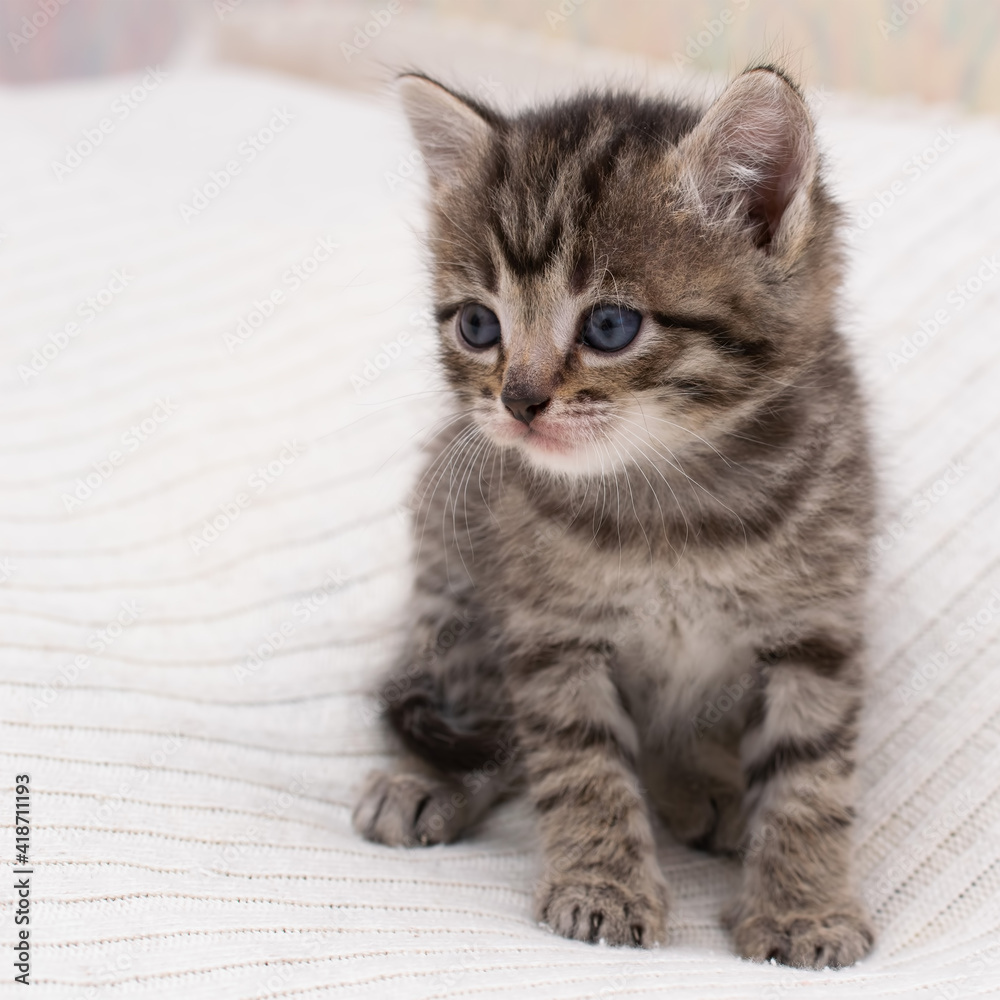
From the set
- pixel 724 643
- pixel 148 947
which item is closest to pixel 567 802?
pixel 724 643

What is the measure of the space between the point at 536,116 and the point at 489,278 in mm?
260

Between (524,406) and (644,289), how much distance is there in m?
0.17

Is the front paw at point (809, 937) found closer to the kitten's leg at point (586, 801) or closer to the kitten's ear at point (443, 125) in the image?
the kitten's leg at point (586, 801)

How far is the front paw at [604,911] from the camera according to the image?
121 centimetres

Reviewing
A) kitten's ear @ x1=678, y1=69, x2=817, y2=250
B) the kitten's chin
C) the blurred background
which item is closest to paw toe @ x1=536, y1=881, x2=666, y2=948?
the kitten's chin

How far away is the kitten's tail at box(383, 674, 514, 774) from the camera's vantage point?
1523 mm

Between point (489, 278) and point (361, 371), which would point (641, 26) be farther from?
point (489, 278)

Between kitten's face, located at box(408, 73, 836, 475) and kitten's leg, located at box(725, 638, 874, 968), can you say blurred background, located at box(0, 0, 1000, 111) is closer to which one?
kitten's face, located at box(408, 73, 836, 475)

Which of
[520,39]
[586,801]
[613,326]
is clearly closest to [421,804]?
[586,801]

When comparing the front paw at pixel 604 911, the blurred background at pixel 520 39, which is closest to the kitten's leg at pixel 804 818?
the front paw at pixel 604 911

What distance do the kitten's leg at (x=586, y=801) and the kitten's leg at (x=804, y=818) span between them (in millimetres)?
121

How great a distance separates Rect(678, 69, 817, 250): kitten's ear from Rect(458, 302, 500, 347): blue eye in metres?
0.26

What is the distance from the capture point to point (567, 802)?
51.8 inches

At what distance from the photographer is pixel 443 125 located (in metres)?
1.43
